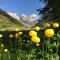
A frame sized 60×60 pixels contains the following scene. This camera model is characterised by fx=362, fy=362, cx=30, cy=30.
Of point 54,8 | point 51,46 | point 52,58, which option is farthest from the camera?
point 54,8

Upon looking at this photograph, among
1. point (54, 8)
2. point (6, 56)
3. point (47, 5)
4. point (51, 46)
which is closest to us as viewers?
point (51, 46)

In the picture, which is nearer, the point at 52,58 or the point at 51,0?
the point at 52,58

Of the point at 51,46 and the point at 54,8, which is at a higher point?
the point at 54,8

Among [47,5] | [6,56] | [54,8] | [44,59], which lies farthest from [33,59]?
[47,5]

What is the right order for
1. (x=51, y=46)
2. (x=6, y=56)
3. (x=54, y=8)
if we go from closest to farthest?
(x=51, y=46) < (x=6, y=56) < (x=54, y=8)

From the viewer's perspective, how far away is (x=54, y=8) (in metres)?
18.5

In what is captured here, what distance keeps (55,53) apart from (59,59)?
125mm

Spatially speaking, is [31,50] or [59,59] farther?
[31,50]

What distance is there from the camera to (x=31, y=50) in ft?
21.5

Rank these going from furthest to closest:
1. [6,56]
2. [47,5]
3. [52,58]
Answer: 1. [47,5]
2. [6,56]
3. [52,58]

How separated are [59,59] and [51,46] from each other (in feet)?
1.27

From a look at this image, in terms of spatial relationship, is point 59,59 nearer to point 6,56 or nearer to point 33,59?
point 33,59

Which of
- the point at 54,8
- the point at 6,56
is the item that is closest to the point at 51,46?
the point at 6,56

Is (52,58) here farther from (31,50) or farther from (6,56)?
(6,56)
